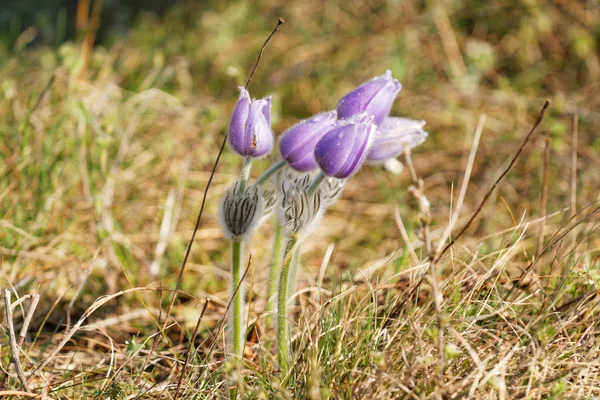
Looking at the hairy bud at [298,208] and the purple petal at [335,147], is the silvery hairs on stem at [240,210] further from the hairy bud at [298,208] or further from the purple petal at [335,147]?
the purple petal at [335,147]

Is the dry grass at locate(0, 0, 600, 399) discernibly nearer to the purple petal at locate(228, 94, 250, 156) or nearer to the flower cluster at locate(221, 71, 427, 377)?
the flower cluster at locate(221, 71, 427, 377)

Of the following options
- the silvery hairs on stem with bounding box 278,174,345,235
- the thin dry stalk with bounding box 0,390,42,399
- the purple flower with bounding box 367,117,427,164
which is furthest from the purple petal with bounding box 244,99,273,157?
the thin dry stalk with bounding box 0,390,42,399

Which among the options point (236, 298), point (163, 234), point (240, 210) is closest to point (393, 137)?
point (240, 210)

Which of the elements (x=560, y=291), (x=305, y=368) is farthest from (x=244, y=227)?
(x=560, y=291)

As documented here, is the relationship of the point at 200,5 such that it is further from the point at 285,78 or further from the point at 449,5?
the point at 449,5

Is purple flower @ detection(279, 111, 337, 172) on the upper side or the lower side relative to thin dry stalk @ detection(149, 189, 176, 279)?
upper

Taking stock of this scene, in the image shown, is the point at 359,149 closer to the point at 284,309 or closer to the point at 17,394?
the point at 284,309

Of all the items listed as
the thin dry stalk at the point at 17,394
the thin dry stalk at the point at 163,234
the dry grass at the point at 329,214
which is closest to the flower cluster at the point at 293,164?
the dry grass at the point at 329,214
